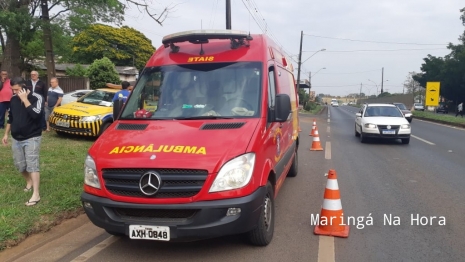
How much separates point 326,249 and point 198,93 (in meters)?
2.34

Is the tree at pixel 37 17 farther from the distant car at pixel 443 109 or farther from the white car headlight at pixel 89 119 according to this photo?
the distant car at pixel 443 109

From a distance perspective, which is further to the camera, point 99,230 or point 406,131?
point 406,131

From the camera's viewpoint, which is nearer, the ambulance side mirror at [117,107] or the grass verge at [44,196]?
the grass verge at [44,196]

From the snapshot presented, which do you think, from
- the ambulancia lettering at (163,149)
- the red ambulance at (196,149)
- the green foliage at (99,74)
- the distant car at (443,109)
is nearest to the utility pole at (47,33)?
the red ambulance at (196,149)

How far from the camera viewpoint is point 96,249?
4.76 m

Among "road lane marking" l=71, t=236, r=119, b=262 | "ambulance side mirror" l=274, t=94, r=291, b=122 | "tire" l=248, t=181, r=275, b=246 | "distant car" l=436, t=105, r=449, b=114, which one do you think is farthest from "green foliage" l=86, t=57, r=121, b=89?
"distant car" l=436, t=105, r=449, b=114

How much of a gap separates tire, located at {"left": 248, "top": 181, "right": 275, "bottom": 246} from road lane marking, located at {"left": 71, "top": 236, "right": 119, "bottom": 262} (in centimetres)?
162

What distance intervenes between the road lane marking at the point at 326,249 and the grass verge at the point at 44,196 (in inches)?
130

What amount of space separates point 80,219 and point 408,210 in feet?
15.1

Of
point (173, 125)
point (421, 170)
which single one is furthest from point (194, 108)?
point (421, 170)

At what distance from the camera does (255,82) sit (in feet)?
17.4

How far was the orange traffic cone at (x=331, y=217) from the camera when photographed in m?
5.18

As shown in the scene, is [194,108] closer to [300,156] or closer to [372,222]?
[372,222]

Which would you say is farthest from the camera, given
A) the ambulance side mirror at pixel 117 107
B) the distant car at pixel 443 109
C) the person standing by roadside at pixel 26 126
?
the distant car at pixel 443 109
